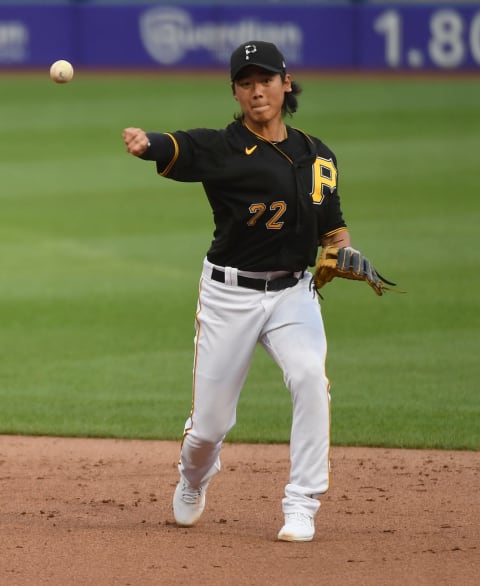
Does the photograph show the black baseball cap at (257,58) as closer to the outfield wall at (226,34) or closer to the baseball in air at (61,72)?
the baseball in air at (61,72)

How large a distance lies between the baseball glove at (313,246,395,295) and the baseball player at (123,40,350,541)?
0.07 m

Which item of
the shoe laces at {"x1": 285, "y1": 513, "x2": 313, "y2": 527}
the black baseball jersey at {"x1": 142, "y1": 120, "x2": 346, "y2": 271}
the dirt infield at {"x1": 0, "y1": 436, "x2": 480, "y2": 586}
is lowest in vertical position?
the dirt infield at {"x1": 0, "y1": 436, "x2": 480, "y2": 586}

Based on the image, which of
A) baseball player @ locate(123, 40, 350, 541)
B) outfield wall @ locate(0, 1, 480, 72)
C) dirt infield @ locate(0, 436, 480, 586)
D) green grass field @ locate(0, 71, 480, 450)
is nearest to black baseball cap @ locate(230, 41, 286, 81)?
baseball player @ locate(123, 40, 350, 541)

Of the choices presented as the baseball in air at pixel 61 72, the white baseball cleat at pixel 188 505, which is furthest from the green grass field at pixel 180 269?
the baseball in air at pixel 61 72

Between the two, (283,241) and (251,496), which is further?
(251,496)

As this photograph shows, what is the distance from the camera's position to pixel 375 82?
2422 centimetres

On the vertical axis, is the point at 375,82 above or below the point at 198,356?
below

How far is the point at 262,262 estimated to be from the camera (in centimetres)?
529

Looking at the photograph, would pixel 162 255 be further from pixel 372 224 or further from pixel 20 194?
pixel 20 194

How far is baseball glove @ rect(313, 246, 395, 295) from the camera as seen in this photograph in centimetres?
540

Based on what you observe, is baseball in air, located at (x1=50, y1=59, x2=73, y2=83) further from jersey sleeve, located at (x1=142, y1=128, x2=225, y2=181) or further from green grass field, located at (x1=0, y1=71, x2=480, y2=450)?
green grass field, located at (x1=0, y1=71, x2=480, y2=450)

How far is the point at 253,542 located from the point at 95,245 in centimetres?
845

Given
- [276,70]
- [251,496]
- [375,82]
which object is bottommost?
[375,82]

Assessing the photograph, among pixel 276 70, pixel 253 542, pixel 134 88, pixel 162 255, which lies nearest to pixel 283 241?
pixel 276 70
